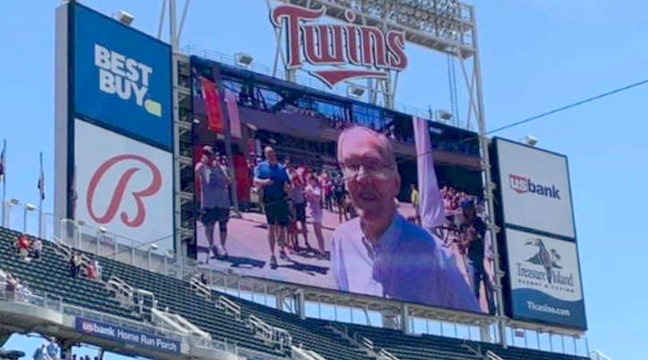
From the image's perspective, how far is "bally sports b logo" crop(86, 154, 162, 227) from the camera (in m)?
26.5

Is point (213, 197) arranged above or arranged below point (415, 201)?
below

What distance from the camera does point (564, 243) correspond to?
119 feet

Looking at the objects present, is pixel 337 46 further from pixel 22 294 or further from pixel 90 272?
pixel 22 294

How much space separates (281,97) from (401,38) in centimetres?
503

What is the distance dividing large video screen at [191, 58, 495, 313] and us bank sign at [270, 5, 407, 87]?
926mm

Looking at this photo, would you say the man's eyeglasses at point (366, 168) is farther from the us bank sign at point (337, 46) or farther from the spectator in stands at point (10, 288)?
the spectator in stands at point (10, 288)

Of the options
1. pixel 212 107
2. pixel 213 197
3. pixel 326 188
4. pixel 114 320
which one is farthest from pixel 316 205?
pixel 114 320

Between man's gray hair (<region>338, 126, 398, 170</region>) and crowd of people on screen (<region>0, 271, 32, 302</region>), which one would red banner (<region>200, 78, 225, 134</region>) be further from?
crowd of people on screen (<region>0, 271, 32, 302</region>)

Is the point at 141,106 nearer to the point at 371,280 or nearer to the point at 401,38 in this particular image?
the point at 371,280

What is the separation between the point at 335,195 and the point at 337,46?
380 cm

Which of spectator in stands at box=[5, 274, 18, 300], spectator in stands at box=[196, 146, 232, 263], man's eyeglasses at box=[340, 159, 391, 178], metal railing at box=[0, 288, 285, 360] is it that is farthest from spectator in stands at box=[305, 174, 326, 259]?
spectator in stands at box=[5, 274, 18, 300]

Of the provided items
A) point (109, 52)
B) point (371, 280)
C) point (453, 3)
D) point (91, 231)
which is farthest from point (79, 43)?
point (453, 3)

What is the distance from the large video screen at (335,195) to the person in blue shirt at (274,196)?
0.08 feet

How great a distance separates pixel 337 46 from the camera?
33.0 meters
